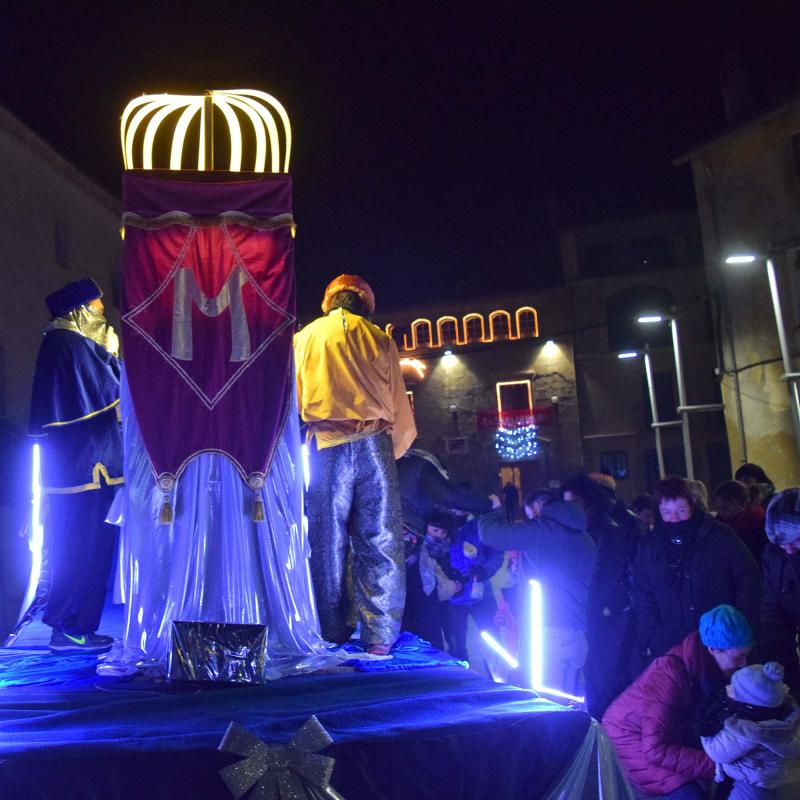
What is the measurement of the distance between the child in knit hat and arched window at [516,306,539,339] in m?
33.4

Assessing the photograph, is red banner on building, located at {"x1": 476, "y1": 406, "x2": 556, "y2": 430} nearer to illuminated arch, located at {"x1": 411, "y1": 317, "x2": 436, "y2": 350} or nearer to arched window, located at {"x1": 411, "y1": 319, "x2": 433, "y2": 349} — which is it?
illuminated arch, located at {"x1": 411, "y1": 317, "x2": 436, "y2": 350}

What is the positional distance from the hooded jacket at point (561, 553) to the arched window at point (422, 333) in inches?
1260

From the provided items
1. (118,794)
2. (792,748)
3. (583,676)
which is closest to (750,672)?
(792,748)

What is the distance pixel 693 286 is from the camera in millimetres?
34500

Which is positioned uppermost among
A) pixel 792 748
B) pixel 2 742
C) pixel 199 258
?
pixel 199 258

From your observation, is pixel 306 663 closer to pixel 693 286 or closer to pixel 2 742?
pixel 2 742

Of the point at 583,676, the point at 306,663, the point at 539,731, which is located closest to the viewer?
the point at 539,731

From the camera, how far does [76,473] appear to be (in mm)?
4727

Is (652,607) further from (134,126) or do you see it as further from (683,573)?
(134,126)

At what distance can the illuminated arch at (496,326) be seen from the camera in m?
37.4

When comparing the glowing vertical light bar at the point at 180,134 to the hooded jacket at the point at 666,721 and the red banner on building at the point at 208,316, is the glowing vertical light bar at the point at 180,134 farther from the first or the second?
the hooded jacket at the point at 666,721

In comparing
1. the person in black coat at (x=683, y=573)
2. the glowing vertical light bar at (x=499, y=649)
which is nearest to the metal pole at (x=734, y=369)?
the glowing vertical light bar at (x=499, y=649)

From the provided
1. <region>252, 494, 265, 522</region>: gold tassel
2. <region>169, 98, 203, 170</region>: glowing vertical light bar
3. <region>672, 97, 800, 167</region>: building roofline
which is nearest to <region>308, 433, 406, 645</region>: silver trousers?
<region>252, 494, 265, 522</region>: gold tassel

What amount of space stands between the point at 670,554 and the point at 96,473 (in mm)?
3490
